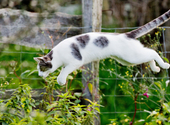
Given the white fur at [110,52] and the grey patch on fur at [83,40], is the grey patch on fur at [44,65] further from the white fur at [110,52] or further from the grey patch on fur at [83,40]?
the grey patch on fur at [83,40]

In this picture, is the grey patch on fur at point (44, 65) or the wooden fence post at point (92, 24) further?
the wooden fence post at point (92, 24)

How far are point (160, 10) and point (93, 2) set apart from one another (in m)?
1.33

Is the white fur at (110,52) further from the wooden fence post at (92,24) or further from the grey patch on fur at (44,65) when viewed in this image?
the wooden fence post at (92,24)

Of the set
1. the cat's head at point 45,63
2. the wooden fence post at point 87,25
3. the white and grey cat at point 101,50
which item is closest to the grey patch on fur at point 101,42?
the white and grey cat at point 101,50

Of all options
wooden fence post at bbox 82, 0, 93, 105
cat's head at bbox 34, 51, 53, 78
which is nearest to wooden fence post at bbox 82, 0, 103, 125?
wooden fence post at bbox 82, 0, 93, 105

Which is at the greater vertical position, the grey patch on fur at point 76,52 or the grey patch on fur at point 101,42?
the grey patch on fur at point 101,42

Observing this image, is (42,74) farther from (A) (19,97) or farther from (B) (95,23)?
(B) (95,23)

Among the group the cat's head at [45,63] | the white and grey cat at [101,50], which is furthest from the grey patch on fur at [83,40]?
the cat's head at [45,63]

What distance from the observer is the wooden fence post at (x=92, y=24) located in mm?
1547

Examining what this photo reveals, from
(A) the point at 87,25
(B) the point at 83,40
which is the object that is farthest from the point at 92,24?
(B) the point at 83,40

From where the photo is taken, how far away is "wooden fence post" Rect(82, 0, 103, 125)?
155 cm

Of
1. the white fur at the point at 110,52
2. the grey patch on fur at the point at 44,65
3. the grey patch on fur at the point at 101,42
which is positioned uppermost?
the grey patch on fur at the point at 101,42

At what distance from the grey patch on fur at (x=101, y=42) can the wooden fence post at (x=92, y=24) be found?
0.68 meters

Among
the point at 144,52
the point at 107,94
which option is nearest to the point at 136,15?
the point at 107,94
